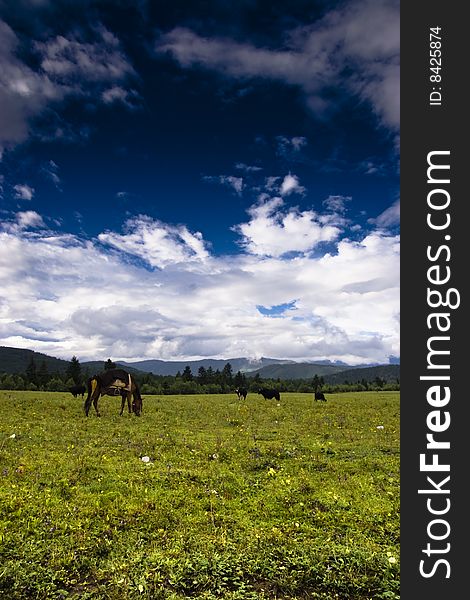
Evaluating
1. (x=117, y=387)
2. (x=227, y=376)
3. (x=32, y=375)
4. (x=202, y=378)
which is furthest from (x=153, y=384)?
(x=117, y=387)

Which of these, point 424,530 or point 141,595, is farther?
point 141,595

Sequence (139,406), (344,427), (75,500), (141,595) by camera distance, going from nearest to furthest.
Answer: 1. (141,595)
2. (75,500)
3. (344,427)
4. (139,406)

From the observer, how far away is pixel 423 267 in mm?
4438

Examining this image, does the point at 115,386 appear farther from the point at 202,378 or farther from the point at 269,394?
the point at 202,378

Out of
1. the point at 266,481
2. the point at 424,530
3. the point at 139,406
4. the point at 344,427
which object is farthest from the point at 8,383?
the point at 424,530

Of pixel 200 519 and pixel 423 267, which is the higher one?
pixel 423 267

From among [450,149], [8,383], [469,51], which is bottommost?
[8,383]

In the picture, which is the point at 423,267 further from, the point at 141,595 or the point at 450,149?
the point at 141,595

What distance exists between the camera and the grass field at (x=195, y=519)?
19.3ft

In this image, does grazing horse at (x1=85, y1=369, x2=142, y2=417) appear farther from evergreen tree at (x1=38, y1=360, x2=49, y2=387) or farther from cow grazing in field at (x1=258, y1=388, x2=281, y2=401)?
evergreen tree at (x1=38, y1=360, x2=49, y2=387)

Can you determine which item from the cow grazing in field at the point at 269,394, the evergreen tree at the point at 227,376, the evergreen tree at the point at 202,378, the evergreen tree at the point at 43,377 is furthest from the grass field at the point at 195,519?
the evergreen tree at the point at 202,378

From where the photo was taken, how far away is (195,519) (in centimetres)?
815

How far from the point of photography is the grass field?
5887 mm

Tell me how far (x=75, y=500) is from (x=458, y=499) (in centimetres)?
806
